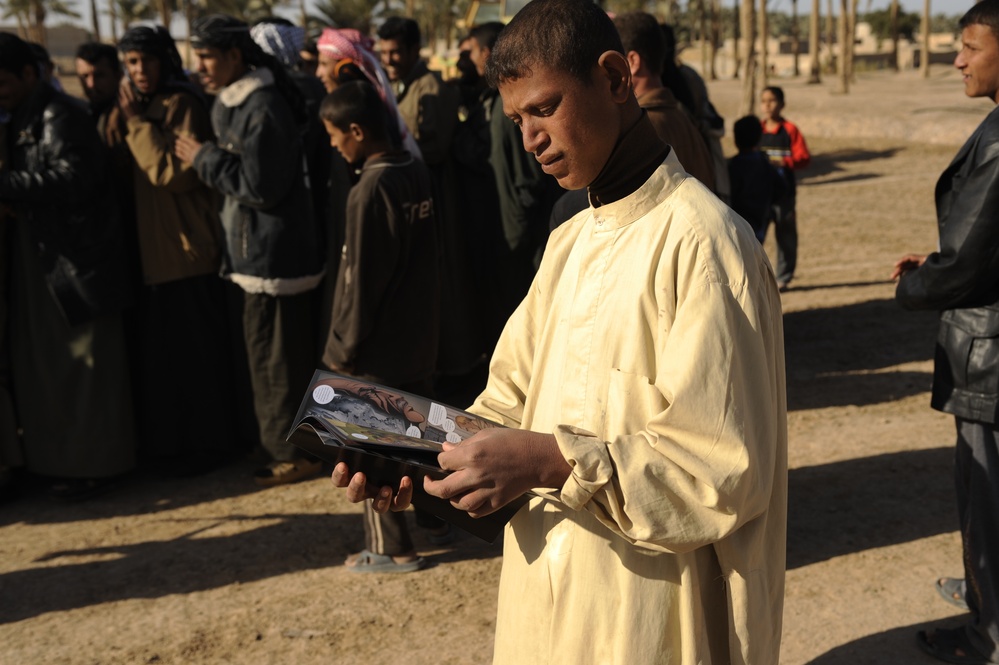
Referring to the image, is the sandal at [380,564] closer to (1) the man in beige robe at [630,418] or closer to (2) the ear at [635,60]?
(2) the ear at [635,60]

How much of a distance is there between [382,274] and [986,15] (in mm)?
2356

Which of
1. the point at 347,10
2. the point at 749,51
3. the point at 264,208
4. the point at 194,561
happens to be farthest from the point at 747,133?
the point at 347,10

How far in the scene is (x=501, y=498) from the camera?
163 cm

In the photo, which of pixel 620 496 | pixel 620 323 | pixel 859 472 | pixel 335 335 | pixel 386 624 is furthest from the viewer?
pixel 859 472

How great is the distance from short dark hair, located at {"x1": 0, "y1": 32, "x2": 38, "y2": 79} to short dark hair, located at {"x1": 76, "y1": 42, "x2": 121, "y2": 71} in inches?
33.7

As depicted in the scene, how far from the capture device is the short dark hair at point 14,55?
197 inches

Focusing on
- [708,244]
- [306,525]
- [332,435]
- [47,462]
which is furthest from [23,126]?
[708,244]

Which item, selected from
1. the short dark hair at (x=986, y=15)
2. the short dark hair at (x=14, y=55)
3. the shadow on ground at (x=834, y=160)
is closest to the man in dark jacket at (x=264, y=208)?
the short dark hair at (x=14, y=55)

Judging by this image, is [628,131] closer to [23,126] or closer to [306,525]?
[306,525]

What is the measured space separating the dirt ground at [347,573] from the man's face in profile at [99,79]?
222cm

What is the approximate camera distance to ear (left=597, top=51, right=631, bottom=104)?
171 centimetres

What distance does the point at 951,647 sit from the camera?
3.59m

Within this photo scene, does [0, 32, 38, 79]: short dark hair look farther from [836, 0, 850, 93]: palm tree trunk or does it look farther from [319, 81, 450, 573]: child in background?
[836, 0, 850, 93]: palm tree trunk

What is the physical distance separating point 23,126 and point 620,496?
444cm
